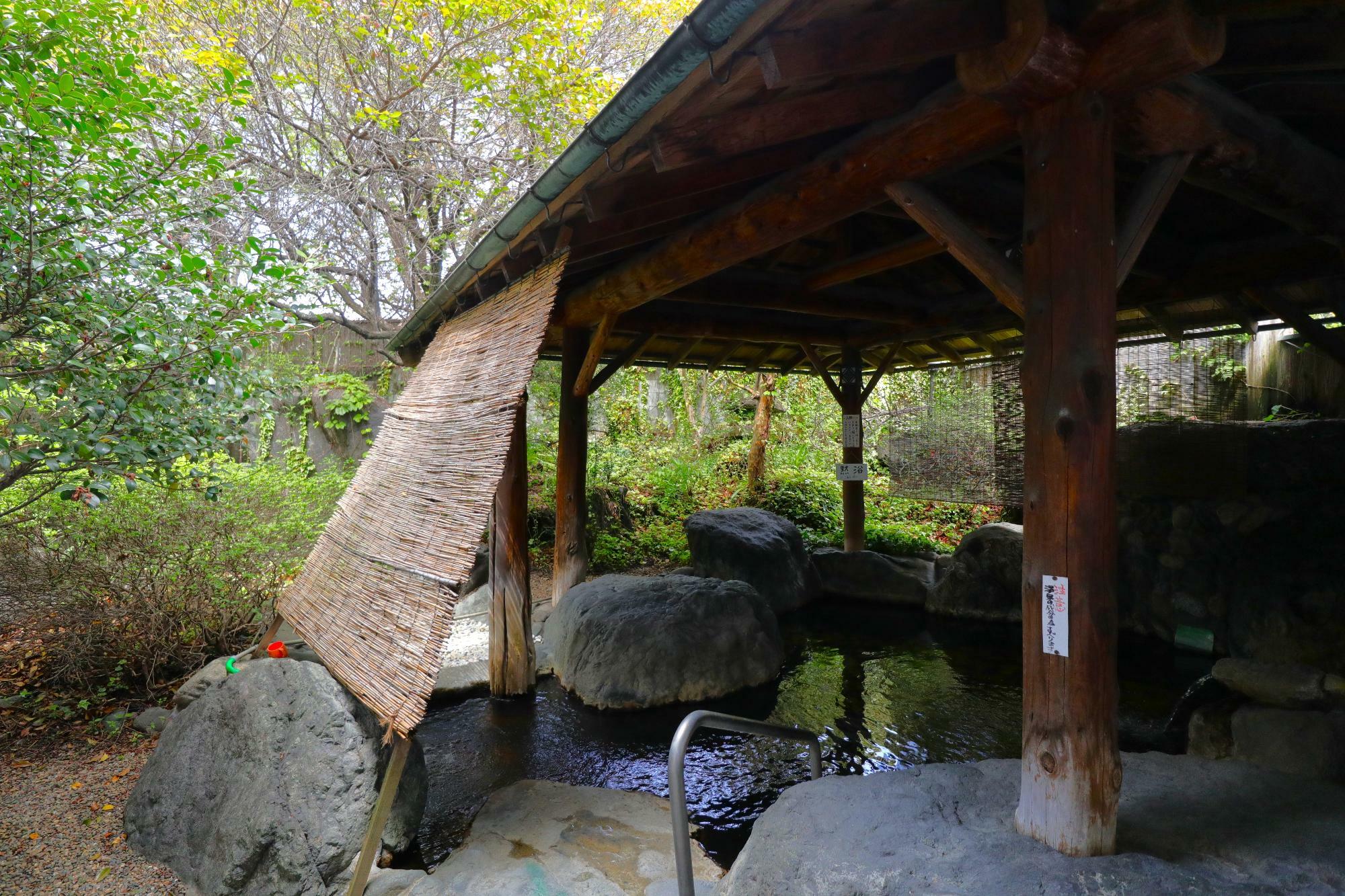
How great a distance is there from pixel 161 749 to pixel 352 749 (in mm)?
1123

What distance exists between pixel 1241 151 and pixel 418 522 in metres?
3.40

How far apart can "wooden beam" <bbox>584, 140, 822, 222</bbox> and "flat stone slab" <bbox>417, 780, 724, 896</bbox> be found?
104 inches

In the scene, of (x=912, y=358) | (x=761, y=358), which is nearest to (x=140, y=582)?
(x=761, y=358)

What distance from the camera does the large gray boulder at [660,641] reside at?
5.00 meters

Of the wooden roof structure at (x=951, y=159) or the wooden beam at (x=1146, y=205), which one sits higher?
the wooden roof structure at (x=951, y=159)

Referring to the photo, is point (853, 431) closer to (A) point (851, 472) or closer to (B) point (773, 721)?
(A) point (851, 472)

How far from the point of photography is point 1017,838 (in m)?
1.96

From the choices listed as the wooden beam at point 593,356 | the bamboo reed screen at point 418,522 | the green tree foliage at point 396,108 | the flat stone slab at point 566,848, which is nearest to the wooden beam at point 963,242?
the bamboo reed screen at point 418,522

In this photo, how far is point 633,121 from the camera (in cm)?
224

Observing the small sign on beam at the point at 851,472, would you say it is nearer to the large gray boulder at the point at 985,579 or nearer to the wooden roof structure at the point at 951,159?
the large gray boulder at the point at 985,579

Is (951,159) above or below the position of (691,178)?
below

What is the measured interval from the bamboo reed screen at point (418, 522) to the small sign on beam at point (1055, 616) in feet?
6.08

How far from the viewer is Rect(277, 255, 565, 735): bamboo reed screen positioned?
2.48 m

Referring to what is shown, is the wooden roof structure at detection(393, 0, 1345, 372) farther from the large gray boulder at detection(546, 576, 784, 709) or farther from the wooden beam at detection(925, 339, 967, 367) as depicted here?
the wooden beam at detection(925, 339, 967, 367)
